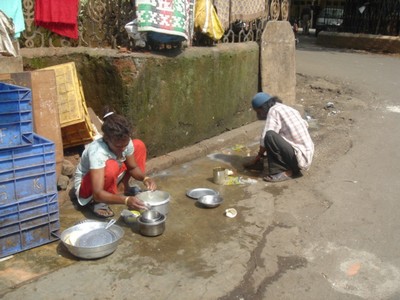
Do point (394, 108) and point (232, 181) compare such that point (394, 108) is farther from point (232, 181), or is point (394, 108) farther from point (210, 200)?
point (210, 200)

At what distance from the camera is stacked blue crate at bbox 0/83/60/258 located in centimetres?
308

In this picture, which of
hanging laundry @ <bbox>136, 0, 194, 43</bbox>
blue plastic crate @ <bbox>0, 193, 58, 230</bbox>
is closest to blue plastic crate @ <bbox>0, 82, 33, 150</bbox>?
blue plastic crate @ <bbox>0, 193, 58, 230</bbox>

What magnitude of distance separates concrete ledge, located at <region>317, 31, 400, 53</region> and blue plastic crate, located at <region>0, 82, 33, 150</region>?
637 inches

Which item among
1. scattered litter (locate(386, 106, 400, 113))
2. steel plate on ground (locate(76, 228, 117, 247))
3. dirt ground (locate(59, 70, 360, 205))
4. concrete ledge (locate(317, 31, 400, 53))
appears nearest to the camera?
steel plate on ground (locate(76, 228, 117, 247))

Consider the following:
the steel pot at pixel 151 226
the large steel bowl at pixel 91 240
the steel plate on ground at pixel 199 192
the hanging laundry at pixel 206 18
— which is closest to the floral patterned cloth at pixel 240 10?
the hanging laundry at pixel 206 18

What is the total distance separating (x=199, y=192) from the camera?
14.8ft

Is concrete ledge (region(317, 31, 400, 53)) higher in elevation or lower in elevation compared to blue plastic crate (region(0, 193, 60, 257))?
higher

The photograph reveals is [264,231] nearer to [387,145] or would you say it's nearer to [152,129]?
[152,129]

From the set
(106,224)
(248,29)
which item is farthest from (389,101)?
(106,224)

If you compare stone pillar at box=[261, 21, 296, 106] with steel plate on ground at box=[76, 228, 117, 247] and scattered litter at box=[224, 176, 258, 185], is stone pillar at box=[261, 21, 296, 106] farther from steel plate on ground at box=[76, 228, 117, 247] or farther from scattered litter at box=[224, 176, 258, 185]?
steel plate on ground at box=[76, 228, 117, 247]

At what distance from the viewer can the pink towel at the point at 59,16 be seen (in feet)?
15.4

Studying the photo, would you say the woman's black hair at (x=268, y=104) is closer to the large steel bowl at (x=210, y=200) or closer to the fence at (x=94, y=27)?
the large steel bowl at (x=210, y=200)

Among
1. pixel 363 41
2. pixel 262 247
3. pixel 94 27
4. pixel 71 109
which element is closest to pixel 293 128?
pixel 262 247

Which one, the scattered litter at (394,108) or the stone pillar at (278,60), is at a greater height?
the stone pillar at (278,60)
